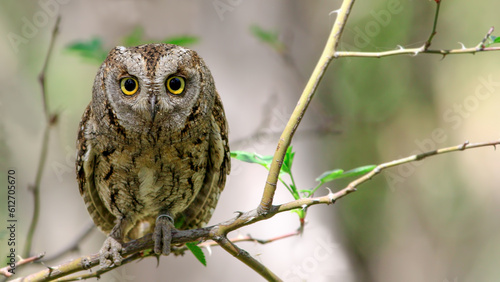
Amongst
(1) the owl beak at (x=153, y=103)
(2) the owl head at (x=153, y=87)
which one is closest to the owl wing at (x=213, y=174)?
(2) the owl head at (x=153, y=87)

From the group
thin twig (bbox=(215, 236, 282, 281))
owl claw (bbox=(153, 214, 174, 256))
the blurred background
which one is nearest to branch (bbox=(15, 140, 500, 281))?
thin twig (bbox=(215, 236, 282, 281))

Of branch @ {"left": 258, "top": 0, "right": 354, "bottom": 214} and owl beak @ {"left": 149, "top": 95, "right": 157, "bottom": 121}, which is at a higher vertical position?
owl beak @ {"left": 149, "top": 95, "right": 157, "bottom": 121}

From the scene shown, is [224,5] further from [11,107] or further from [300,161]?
[11,107]

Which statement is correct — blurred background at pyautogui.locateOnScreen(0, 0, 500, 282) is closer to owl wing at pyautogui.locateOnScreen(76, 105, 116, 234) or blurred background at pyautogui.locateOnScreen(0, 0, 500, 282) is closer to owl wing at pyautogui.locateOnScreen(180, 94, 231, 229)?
owl wing at pyautogui.locateOnScreen(180, 94, 231, 229)

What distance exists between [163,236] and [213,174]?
502 mm

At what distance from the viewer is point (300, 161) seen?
14.3ft

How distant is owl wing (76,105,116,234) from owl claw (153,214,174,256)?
48 centimetres

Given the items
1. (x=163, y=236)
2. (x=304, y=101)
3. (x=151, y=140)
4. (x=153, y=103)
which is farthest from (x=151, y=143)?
(x=304, y=101)

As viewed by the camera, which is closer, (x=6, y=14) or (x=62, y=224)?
(x=62, y=224)

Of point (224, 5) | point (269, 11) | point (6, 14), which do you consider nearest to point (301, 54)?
point (269, 11)

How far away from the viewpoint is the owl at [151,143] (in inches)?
84.1

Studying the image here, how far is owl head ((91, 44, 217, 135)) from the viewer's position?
2084mm

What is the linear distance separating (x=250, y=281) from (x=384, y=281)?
1736 millimetres

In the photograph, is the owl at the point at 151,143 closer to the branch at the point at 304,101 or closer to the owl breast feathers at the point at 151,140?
the owl breast feathers at the point at 151,140
